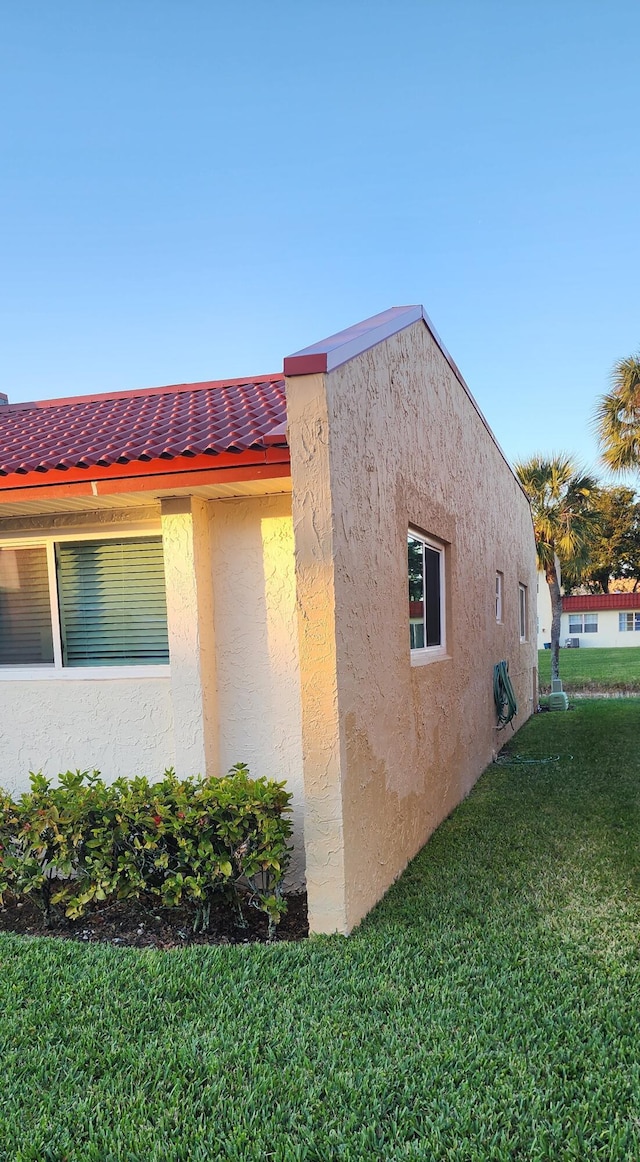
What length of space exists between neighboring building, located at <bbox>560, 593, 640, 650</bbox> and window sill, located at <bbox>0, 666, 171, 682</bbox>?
43.1 metres

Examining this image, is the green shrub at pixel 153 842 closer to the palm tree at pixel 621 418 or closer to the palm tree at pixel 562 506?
the palm tree at pixel 621 418

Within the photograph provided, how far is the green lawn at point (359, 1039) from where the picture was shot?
2453 millimetres

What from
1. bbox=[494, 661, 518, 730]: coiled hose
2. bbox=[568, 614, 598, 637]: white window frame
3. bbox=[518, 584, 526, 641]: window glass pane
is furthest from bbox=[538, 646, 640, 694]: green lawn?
bbox=[494, 661, 518, 730]: coiled hose

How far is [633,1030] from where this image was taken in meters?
3.10

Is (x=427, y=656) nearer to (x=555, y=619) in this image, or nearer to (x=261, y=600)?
(x=261, y=600)

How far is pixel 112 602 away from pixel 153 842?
202cm

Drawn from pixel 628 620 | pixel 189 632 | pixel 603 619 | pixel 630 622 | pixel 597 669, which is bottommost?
pixel 597 669

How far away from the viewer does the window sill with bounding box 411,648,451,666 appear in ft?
20.6

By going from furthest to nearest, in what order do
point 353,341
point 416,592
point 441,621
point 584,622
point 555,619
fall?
point 584,622 < point 555,619 < point 441,621 < point 416,592 < point 353,341

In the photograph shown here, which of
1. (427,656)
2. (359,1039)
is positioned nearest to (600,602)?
(427,656)

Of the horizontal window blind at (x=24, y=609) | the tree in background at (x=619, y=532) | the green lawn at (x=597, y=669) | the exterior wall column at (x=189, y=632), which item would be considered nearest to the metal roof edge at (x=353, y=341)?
the exterior wall column at (x=189, y=632)

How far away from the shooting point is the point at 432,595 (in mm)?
7156

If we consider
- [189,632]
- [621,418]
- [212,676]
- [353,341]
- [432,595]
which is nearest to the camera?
[353,341]

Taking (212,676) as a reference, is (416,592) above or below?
above
